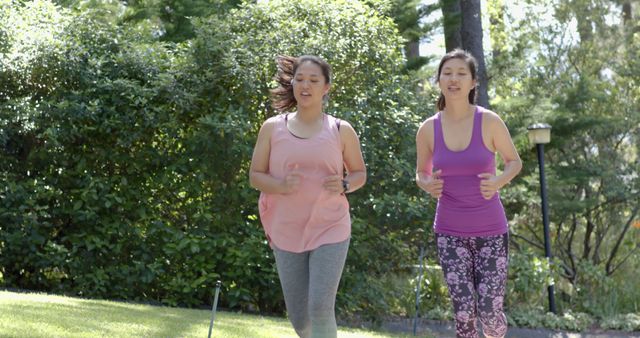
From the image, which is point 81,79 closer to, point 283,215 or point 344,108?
point 344,108

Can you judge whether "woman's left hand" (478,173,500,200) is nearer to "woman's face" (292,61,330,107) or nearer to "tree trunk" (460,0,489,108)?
"woman's face" (292,61,330,107)

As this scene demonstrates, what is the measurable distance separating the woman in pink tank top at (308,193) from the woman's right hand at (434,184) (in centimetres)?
33

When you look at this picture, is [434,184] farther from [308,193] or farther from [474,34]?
[474,34]

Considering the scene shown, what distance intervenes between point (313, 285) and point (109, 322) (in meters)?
3.41

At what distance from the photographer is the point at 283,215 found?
506cm

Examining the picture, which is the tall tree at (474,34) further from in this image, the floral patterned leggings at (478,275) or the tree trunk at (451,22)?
the floral patterned leggings at (478,275)

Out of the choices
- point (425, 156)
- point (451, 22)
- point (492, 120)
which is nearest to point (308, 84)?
point (425, 156)

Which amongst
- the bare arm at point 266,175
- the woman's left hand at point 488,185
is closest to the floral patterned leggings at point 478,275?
the woman's left hand at point 488,185

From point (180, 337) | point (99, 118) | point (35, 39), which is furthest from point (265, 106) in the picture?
point (180, 337)

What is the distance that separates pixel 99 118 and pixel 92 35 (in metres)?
1.12

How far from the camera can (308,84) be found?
5.12m

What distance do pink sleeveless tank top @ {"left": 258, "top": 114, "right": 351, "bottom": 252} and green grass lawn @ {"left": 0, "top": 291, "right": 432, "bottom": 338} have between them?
231 cm

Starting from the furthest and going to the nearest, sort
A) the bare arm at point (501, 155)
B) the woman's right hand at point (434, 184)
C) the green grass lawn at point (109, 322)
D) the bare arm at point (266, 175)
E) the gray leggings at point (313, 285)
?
the green grass lawn at point (109, 322) → the woman's right hand at point (434, 184) → the bare arm at point (501, 155) → the bare arm at point (266, 175) → the gray leggings at point (313, 285)

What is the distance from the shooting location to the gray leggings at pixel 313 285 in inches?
190
